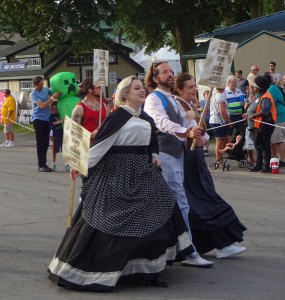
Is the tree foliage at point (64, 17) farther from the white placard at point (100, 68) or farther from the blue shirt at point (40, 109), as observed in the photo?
the white placard at point (100, 68)

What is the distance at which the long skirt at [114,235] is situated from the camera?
7.20 m

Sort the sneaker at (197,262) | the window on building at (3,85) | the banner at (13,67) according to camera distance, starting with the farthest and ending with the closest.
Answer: the window on building at (3,85) < the banner at (13,67) < the sneaker at (197,262)

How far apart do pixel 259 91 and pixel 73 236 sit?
8.89 m

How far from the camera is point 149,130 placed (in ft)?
24.8

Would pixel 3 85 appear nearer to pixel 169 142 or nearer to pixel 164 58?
pixel 164 58

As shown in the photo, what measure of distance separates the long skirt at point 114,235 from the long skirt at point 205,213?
0.87m

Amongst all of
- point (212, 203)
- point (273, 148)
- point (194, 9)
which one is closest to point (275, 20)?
point (194, 9)

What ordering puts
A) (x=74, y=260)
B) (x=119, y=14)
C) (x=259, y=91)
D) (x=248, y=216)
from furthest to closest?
(x=119, y=14)
(x=259, y=91)
(x=248, y=216)
(x=74, y=260)

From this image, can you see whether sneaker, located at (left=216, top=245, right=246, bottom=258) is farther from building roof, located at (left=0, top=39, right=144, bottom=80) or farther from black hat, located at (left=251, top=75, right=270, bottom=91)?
building roof, located at (left=0, top=39, right=144, bottom=80)

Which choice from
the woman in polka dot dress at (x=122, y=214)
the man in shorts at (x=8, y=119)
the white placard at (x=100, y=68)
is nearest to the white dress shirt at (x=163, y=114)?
the woman in polka dot dress at (x=122, y=214)

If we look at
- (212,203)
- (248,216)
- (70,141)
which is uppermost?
(70,141)

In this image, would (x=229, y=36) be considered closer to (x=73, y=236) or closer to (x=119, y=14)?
(x=119, y=14)

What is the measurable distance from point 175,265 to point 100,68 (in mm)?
5570

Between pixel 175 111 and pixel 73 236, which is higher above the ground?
pixel 175 111
